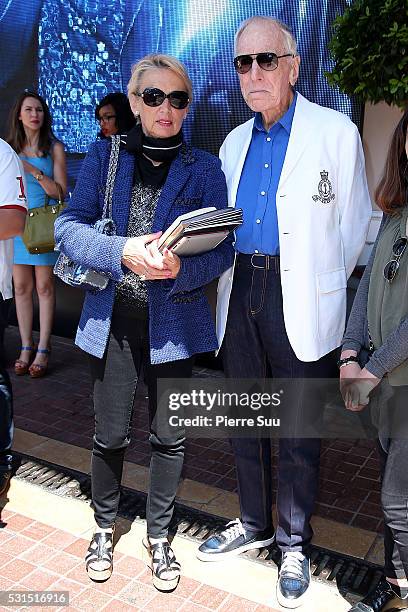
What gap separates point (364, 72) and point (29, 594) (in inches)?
124

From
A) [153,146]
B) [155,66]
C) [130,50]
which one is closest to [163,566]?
[153,146]

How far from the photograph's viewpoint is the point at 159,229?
8.84ft

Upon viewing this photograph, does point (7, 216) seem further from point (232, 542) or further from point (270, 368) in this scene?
point (232, 542)

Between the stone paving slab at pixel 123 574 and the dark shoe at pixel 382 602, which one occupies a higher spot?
the dark shoe at pixel 382 602

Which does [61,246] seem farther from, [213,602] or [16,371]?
[16,371]

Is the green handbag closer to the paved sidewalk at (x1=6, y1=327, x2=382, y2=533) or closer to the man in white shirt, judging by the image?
the paved sidewalk at (x1=6, y1=327, x2=382, y2=533)

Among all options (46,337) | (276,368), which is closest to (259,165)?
(276,368)

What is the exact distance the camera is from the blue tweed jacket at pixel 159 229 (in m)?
2.70

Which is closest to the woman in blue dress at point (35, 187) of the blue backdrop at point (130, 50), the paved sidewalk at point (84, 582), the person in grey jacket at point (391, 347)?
the blue backdrop at point (130, 50)

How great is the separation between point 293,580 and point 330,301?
1.28 metres

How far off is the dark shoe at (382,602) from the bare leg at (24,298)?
387 centimetres

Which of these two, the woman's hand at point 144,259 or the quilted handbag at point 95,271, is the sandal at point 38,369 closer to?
the quilted handbag at point 95,271

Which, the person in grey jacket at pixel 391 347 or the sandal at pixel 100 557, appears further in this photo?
the sandal at pixel 100 557

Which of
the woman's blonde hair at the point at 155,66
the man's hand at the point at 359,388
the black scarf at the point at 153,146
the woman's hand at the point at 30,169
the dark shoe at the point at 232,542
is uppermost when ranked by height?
the woman's blonde hair at the point at 155,66
